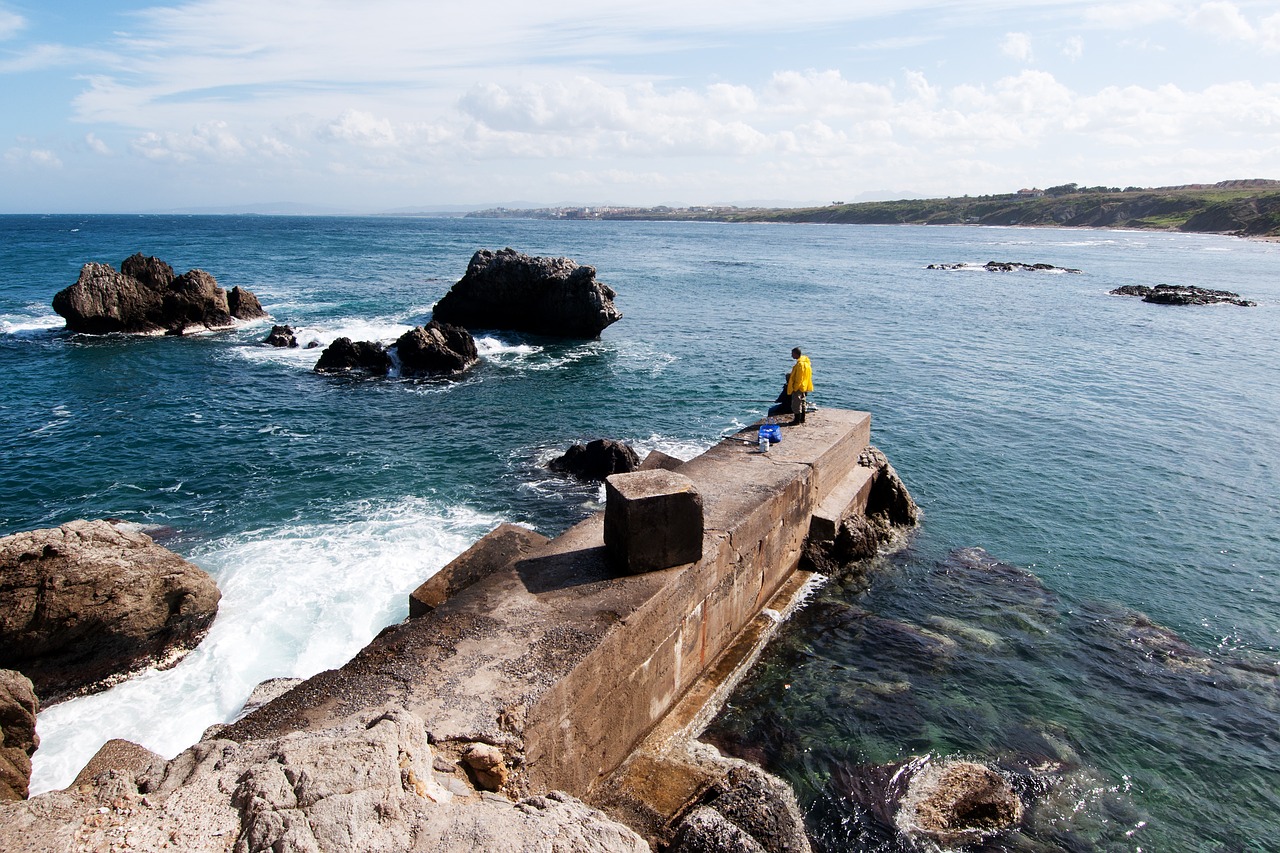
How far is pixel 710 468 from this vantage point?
1214 centimetres

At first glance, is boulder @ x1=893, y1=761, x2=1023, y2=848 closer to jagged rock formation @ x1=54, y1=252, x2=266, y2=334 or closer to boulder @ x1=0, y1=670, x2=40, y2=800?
boulder @ x1=0, y1=670, x2=40, y2=800

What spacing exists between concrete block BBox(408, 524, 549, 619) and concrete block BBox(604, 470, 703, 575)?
1331mm

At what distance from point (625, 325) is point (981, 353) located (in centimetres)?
1683

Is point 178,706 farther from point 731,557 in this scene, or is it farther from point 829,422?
point 829,422

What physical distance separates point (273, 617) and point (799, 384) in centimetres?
994

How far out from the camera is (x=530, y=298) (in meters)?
35.5

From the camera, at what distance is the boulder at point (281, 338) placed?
3253 cm

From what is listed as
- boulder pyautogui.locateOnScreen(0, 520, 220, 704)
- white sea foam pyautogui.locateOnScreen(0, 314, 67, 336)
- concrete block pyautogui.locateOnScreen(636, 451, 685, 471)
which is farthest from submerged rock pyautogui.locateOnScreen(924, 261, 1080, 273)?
boulder pyautogui.locateOnScreen(0, 520, 220, 704)

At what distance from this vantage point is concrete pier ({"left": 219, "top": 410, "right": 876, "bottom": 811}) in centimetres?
640

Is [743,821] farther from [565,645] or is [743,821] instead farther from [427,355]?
[427,355]

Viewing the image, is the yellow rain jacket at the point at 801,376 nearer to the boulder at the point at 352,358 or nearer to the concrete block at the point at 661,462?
the concrete block at the point at 661,462

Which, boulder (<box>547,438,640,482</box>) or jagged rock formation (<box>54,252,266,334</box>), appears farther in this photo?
jagged rock formation (<box>54,252,266,334</box>)

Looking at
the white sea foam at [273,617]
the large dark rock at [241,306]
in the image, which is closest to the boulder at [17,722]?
the white sea foam at [273,617]

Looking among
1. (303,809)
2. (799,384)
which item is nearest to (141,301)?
(799,384)
